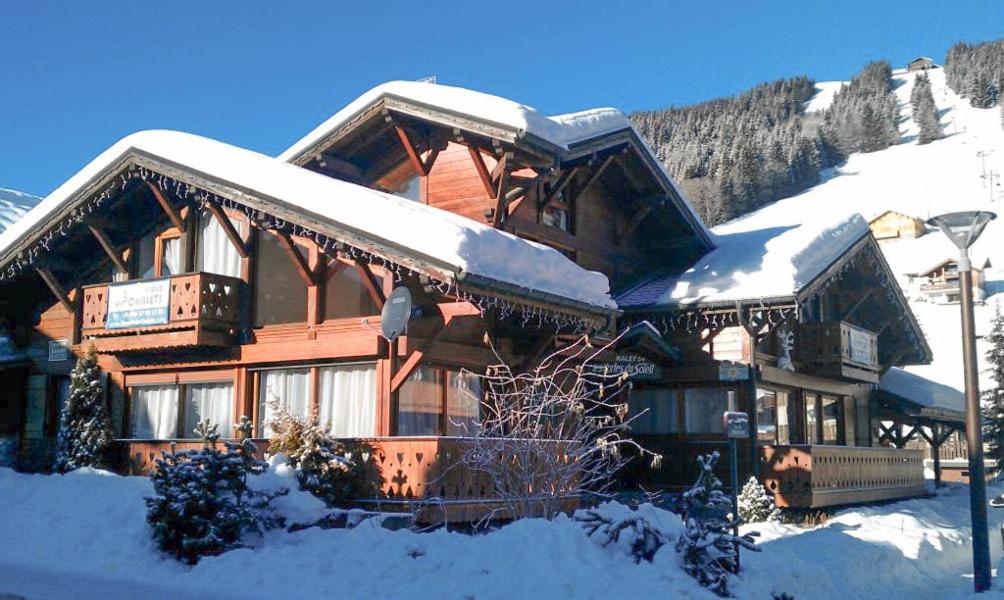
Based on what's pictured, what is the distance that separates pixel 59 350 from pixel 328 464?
365 inches

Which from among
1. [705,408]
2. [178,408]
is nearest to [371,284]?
[178,408]

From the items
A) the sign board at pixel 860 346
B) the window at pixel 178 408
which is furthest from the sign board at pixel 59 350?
the sign board at pixel 860 346

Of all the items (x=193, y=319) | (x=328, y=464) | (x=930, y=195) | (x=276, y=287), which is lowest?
(x=328, y=464)

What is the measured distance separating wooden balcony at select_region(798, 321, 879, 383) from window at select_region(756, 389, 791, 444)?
1.05m

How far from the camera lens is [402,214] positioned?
14.9 meters

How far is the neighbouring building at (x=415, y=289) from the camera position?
15703 millimetres

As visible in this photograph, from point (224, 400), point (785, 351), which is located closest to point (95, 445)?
point (224, 400)

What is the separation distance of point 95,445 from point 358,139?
811cm

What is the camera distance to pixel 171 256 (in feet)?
64.7

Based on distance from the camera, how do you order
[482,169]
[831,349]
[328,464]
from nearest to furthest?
[328,464]
[482,169]
[831,349]

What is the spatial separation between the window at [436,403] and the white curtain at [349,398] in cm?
56

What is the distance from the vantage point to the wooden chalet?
20531 millimetres

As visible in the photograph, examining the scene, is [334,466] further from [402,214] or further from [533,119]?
[533,119]

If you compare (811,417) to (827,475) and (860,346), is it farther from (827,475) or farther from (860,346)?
(827,475)
